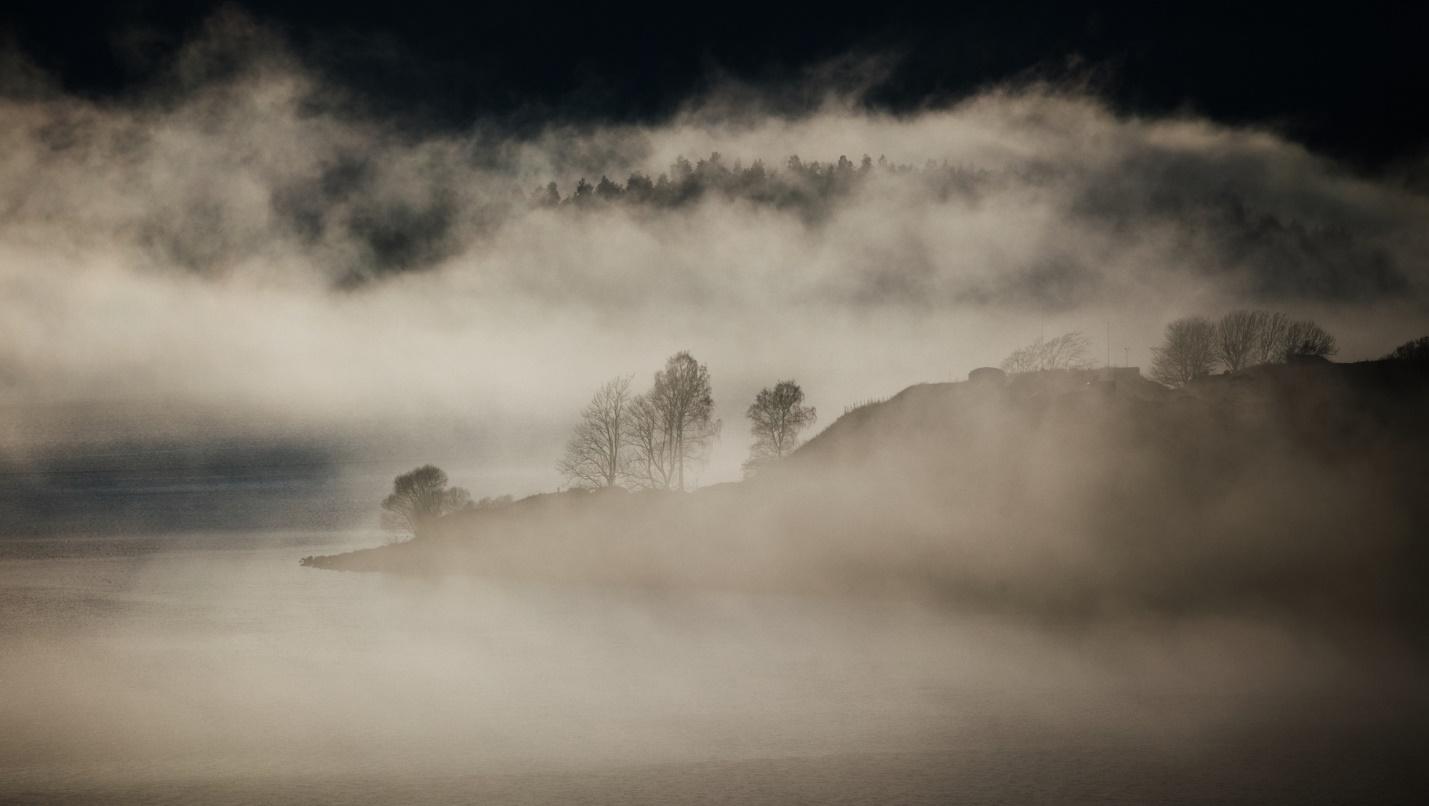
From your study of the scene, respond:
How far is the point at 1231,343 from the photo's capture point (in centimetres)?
11450

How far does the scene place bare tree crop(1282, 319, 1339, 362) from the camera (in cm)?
→ 11244

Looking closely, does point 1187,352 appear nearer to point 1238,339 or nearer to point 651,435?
point 1238,339

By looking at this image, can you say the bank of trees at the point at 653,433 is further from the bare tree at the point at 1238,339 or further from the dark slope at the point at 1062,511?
the bare tree at the point at 1238,339

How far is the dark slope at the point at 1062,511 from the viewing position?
66.2 meters

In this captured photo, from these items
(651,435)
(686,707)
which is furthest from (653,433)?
(686,707)

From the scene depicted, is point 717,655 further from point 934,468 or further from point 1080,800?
point 934,468

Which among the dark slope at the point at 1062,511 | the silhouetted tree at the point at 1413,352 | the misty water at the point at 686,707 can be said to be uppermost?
the silhouetted tree at the point at 1413,352

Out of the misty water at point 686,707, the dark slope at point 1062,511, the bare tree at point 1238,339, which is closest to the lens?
the misty water at point 686,707

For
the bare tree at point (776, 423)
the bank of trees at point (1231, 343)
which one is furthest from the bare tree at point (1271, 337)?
the bare tree at point (776, 423)

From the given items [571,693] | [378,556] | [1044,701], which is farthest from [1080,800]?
[378,556]

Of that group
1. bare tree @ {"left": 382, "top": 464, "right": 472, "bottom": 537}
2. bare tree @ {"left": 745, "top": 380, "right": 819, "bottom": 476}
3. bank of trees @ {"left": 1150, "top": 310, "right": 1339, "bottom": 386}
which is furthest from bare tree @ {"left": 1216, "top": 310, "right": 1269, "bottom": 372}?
bare tree @ {"left": 382, "top": 464, "right": 472, "bottom": 537}

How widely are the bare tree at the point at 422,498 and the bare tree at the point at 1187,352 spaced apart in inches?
3306

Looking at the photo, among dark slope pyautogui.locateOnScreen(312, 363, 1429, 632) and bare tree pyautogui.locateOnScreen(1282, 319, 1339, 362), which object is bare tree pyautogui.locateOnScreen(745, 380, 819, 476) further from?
bare tree pyautogui.locateOnScreen(1282, 319, 1339, 362)

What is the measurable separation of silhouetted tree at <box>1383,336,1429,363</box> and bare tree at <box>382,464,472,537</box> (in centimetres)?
9661
